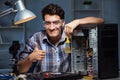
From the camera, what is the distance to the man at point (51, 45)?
2.01m

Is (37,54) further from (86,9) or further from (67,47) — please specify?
(86,9)

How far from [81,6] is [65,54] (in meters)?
2.82

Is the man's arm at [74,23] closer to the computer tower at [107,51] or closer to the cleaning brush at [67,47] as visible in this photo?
the cleaning brush at [67,47]

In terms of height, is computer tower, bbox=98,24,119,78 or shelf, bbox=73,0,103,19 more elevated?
shelf, bbox=73,0,103,19

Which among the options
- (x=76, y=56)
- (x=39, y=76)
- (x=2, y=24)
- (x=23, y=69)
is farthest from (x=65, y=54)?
(x=2, y=24)

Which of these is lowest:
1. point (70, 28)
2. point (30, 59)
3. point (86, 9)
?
point (30, 59)

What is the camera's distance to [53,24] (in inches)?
79.5

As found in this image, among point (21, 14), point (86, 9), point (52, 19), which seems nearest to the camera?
point (21, 14)

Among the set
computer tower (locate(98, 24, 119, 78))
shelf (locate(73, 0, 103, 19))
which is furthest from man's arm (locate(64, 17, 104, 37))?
shelf (locate(73, 0, 103, 19))

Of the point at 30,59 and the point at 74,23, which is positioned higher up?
the point at 74,23

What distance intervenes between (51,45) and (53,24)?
148 mm

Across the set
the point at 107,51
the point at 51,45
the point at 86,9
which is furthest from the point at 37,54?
the point at 86,9

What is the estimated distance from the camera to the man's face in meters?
2.01

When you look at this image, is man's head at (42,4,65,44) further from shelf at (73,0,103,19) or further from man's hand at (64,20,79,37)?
shelf at (73,0,103,19)
